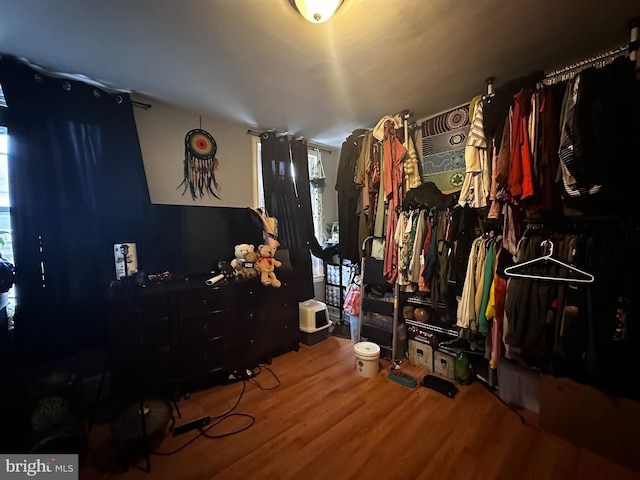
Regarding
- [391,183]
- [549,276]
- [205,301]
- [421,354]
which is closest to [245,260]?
[205,301]

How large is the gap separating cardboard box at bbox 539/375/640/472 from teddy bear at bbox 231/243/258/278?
2090 millimetres

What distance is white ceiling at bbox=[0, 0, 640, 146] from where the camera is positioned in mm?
1263

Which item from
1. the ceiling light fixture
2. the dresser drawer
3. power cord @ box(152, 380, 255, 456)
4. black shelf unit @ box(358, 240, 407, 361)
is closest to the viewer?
the ceiling light fixture

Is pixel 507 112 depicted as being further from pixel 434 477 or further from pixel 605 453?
pixel 434 477

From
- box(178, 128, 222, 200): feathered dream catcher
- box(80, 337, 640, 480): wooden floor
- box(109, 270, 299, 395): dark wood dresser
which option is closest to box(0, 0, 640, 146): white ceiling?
box(178, 128, 222, 200): feathered dream catcher

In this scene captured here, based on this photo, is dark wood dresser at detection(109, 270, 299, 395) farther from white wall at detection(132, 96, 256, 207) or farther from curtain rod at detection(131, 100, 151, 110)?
curtain rod at detection(131, 100, 151, 110)

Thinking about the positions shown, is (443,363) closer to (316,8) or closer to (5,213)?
(316,8)

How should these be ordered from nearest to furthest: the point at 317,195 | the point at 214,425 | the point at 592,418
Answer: the point at 592,418 < the point at 214,425 < the point at 317,195

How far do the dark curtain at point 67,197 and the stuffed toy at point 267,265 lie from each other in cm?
95

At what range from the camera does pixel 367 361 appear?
6.94 feet

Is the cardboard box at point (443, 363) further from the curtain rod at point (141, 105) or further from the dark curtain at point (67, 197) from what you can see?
the curtain rod at point (141, 105)

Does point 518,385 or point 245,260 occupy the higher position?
point 245,260

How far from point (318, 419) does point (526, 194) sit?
1838 millimetres

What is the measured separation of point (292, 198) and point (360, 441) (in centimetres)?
229
